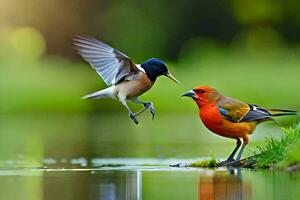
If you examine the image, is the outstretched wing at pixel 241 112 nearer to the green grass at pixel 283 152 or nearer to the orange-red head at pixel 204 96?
the orange-red head at pixel 204 96

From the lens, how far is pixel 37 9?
38.4 metres

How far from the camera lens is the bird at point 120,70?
12.1 metres

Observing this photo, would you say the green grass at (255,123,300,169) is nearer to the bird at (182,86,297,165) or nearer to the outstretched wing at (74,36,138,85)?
the bird at (182,86,297,165)

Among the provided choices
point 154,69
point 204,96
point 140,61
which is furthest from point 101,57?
point 140,61

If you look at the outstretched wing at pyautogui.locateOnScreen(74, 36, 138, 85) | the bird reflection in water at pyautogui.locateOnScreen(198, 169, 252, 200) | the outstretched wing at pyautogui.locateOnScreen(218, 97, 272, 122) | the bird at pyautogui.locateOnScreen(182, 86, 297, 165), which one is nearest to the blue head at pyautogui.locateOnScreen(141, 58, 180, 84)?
the outstretched wing at pyautogui.locateOnScreen(74, 36, 138, 85)

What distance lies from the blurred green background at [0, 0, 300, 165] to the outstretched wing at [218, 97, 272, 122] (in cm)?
295

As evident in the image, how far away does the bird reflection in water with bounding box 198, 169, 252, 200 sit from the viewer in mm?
8273

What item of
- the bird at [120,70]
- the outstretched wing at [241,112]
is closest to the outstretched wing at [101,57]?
the bird at [120,70]

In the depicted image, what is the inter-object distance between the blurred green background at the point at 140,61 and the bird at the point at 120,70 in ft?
6.33

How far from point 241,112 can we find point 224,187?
2552 mm

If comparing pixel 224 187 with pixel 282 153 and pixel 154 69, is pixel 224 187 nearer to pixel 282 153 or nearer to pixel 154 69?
pixel 282 153

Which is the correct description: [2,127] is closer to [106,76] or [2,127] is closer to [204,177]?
[106,76]

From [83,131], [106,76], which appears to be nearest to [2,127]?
[83,131]

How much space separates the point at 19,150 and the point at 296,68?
16.1 m
